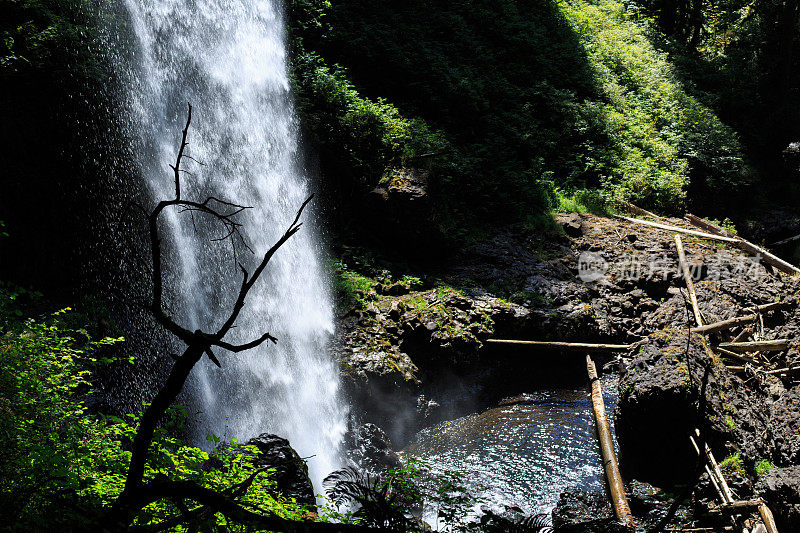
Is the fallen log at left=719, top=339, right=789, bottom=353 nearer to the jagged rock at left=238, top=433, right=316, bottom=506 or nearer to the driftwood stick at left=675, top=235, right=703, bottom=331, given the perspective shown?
the driftwood stick at left=675, top=235, right=703, bottom=331

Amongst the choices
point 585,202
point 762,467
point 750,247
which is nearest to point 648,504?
point 762,467

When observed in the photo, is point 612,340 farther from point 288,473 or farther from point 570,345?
point 288,473

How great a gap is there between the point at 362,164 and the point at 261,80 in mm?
3313

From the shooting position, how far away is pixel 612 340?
10562 millimetres

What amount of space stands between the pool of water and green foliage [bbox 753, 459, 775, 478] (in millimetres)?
1891

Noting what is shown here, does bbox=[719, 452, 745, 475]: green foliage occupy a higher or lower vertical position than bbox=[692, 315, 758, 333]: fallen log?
lower

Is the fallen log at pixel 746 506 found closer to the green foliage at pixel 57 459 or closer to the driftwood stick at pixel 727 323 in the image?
the driftwood stick at pixel 727 323

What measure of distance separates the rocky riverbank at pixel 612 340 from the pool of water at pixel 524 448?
41 centimetres

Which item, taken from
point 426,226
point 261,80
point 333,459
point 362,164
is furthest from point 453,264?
point 261,80

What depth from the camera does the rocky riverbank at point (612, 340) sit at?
700 centimetres

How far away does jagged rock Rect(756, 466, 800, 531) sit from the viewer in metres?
5.96

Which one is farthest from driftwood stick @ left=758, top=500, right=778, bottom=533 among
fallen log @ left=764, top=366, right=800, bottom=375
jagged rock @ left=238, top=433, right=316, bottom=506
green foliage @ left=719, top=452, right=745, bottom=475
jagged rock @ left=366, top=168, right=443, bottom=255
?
jagged rock @ left=366, top=168, right=443, bottom=255

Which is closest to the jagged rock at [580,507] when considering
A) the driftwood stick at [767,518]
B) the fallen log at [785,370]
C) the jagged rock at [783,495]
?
the driftwood stick at [767,518]

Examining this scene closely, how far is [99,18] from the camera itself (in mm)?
9406
